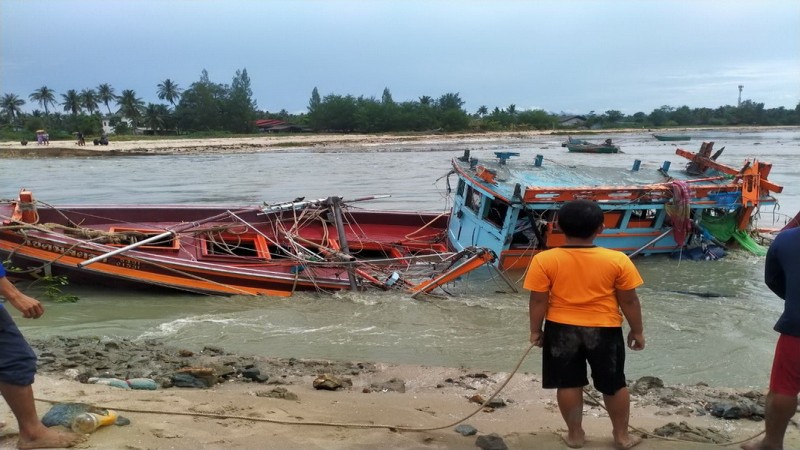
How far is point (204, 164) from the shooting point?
39156mm

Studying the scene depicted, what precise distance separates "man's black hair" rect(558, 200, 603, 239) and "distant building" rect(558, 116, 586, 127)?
318ft

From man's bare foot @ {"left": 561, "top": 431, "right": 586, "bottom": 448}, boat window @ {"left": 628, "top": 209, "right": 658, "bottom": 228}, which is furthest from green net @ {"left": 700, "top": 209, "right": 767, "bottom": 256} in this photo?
man's bare foot @ {"left": 561, "top": 431, "right": 586, "bottom": 448}

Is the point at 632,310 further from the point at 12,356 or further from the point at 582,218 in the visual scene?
the point at 12,356

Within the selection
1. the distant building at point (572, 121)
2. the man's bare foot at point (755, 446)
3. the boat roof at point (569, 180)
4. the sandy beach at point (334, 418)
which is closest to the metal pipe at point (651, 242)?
the boat roof at point (569, 180)

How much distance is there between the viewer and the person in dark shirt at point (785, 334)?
3311 millimetres

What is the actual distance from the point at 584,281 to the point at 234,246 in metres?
8.24

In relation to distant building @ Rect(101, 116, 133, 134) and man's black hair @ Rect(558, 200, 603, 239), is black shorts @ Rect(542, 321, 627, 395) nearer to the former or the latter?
man's black hair @ Rect(558, 200, 603, 239)

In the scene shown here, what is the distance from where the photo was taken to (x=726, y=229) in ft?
40.2

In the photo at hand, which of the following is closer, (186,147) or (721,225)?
(721,225)

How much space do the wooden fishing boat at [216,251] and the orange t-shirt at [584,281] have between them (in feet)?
17.0

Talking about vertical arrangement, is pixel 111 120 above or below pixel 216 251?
above

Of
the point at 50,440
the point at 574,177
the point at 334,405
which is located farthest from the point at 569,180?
the point at 50,440

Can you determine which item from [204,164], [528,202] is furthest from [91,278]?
[204,164]

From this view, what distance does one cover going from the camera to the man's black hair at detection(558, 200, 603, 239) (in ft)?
10.8
